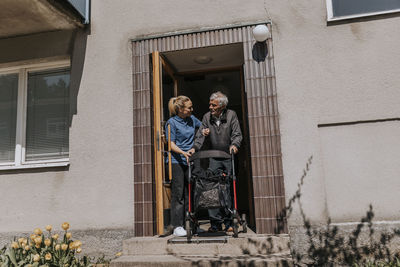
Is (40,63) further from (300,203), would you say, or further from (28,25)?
(300,203)

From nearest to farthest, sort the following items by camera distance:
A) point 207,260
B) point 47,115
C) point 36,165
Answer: point 207,260 < point 36,165 < point 47,115

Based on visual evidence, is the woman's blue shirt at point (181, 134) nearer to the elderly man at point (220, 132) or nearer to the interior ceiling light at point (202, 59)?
the elderly man at point (220, 132)

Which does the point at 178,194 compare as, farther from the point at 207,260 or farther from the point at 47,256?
the point at 47,256

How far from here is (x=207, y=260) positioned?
4.09m

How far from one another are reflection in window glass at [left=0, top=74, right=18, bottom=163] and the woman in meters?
2.59

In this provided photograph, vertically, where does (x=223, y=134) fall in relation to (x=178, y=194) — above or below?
above

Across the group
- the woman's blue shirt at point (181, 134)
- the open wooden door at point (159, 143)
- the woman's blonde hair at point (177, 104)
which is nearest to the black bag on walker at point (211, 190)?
the woman's blue shirt at point (181, 134)

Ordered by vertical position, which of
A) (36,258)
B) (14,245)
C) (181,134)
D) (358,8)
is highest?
(358,8)

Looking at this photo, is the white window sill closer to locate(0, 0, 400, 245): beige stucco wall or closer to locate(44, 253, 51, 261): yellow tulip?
locate(0, 0, 400, 245): beige stucco wall

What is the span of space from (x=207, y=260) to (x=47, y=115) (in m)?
3.51

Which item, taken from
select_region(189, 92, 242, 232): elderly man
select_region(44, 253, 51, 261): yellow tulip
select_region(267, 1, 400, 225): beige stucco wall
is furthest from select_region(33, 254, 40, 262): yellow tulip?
select_region(267, 1, 400, 225): beige stucco wall

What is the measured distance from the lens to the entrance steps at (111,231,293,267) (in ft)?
13.5

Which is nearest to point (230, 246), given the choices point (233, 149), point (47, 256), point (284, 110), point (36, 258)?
point (233, 149)

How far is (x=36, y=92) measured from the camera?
6.00 metres
